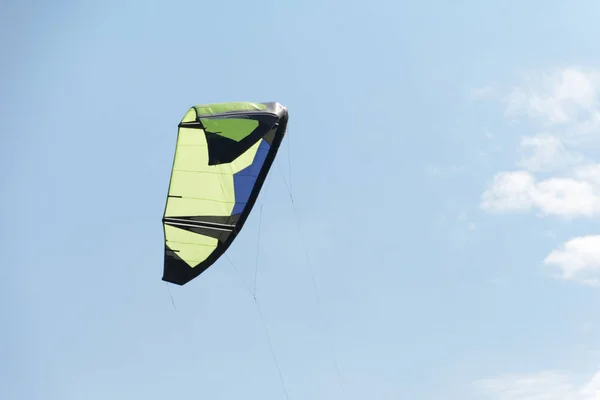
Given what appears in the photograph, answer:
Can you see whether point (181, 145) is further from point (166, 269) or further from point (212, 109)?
point (166, 269)

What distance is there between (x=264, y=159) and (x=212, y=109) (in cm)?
194

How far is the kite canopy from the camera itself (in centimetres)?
2412

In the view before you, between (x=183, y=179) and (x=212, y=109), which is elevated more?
(x=212, y=109)

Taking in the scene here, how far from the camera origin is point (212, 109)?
24.2 meters

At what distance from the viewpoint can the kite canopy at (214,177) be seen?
79.2 feet

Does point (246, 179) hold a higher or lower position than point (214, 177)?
lower

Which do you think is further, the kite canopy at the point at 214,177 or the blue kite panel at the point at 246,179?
the blue kite panel at the point at 246,179

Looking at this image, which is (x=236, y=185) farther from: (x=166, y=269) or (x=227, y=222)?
(x=166, y=269)

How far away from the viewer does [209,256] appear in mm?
25234

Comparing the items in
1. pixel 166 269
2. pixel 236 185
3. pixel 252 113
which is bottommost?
pixel 166 269

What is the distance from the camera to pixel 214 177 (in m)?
24.6

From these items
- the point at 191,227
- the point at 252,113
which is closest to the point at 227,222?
the point at 191,227

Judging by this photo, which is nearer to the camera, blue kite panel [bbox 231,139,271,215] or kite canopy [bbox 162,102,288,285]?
kite canopy [bbox 162,102,288,285]

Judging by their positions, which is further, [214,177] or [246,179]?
[246,179]
